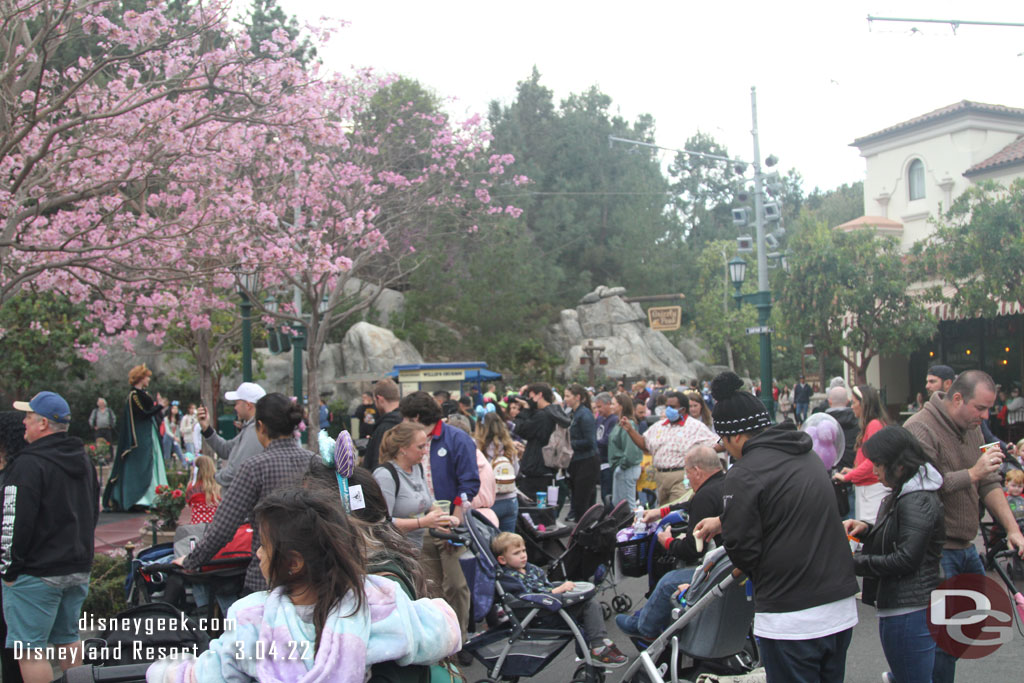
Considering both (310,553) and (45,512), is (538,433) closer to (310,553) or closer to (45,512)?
(45,512)

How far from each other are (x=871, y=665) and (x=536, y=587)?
2379mm

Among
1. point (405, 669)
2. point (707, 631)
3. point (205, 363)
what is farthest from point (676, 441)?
point (205, 363)

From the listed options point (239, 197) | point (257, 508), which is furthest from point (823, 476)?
point (239, 197)

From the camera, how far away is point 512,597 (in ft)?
17.7

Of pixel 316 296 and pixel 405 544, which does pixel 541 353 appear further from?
pixel 405 544

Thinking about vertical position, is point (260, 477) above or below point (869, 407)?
above

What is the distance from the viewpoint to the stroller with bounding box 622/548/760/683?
444 centimetres

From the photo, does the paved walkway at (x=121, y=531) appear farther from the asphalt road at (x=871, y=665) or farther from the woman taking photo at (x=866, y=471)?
the woman taking photo at (x=866, y=471)

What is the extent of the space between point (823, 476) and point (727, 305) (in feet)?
165

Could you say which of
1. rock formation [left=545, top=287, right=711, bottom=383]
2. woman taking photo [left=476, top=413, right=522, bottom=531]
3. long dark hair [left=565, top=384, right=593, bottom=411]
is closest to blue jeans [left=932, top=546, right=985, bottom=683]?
woman taking photo [left=476, top=413, right=522, bottom=531]

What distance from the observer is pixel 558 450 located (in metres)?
9.79

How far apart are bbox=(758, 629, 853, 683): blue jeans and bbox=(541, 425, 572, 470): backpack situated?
6.07 metres

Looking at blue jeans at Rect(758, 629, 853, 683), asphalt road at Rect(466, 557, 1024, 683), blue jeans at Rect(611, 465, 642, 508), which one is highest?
blue jeans at Rect(758, 629, 853, 683)

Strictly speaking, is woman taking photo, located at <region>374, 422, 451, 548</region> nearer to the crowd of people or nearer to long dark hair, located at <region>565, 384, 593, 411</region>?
the crowd of people
